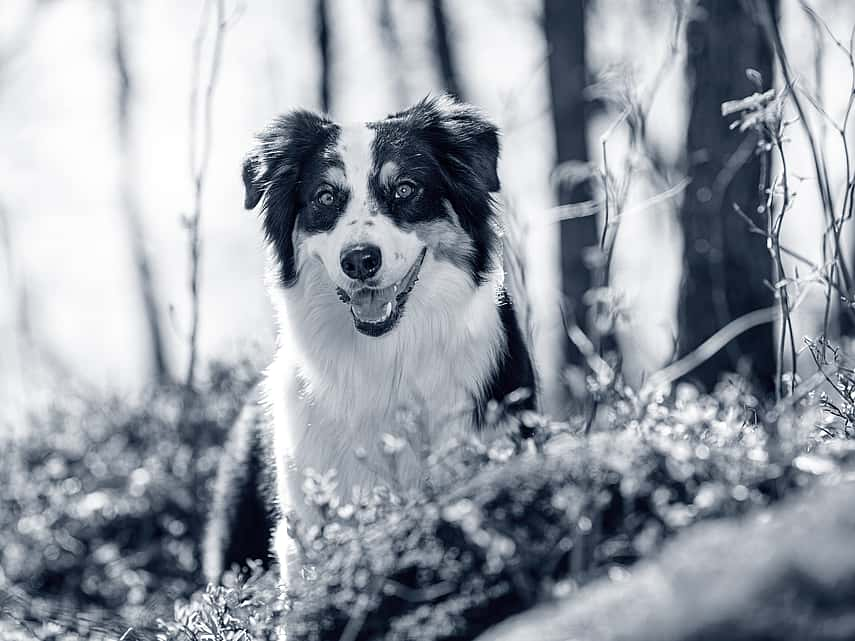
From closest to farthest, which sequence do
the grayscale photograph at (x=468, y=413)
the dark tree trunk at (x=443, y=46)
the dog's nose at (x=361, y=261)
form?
the grayscale photograph at (x=468, y=413) → the dog's nose at (x=361, y=261) → the dark tree trunk at (x=443, y=46)

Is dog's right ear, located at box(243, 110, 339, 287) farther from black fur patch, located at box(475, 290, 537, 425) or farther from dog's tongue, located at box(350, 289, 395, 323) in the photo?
black fur patch, located at box(475, 290, 537, 425)

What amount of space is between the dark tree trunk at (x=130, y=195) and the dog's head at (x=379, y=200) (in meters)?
13.2

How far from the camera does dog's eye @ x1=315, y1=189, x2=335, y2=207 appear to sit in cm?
438

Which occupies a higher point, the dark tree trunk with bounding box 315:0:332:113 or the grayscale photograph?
the dark tree trunk with bounding box 315:0:332:113

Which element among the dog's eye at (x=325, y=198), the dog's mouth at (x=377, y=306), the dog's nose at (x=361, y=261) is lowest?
the dog's mouth at (x=377, y=306)

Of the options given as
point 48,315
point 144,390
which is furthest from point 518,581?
point 48,315

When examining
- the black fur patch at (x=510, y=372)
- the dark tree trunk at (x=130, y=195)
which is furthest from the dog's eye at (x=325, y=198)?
the dark tree trunk at (x=130, y=195)

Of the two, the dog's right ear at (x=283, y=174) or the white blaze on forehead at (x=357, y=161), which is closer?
the white blaze on forehead at (x=357, y=161)

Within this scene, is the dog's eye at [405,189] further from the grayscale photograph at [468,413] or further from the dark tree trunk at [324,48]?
the dark tree trunk at [324,48]

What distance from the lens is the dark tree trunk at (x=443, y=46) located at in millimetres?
14773

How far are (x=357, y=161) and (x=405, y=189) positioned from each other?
0.84 ft

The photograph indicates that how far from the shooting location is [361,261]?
3.96 meters

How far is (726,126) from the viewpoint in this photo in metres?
6.02

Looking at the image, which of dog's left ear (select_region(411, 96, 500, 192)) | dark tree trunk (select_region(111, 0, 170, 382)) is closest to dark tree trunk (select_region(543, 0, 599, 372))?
dog's left ear (select_region(411, 96, 500, 192))
